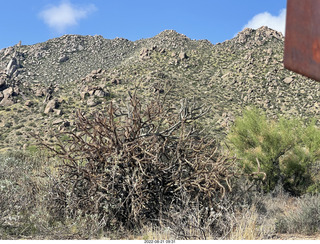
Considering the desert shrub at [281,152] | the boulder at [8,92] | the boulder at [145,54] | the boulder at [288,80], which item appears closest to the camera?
the desert shrub at [281,152]

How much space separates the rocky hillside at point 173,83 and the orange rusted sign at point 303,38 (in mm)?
23462

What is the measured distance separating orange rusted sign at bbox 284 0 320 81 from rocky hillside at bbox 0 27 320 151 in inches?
924

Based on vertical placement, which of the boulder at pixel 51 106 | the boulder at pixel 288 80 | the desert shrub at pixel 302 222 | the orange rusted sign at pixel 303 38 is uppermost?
the boulder at pixel 288 80

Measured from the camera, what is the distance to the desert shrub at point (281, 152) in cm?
1218

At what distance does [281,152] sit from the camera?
1244 cm

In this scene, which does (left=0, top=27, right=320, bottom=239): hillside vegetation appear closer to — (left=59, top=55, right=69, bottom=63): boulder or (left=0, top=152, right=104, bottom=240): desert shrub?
(left=0, top=152, right=104, bottom=240): desert shrub

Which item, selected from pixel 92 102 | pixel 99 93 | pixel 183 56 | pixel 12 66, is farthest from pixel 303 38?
pixel 12 66

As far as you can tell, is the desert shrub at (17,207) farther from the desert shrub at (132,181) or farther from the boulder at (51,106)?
the boulder at (51,106)

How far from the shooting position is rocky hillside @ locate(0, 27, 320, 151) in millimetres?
38812

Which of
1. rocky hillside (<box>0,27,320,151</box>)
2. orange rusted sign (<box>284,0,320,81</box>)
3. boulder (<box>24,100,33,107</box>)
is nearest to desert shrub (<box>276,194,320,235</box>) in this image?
orange rusted sign (<box>284,0,320,81</box>)

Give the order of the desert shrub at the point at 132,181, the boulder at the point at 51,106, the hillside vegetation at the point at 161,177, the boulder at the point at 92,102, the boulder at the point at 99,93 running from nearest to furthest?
1. the hillside vegetation at the point at 161,177
2. the desert shrub at the point at 132,181
3. the boulder at the point at 51,106
4. the boulder at the point at 92,102
5. the boulder at the point at 99,93

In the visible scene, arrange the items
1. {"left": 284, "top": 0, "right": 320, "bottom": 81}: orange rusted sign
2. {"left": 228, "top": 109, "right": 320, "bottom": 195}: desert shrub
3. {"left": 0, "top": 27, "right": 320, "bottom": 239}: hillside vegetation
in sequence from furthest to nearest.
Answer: {"left": 228, "top": 109, "right": 320, "bottom": 195}: desert shrub, {"left": 0, "top": 27, "right": 320, "bottom": 239}: hillside vegetation, {"left": 284, "top": 0, "right": 320, "bottom": 81}: orange rusted sign

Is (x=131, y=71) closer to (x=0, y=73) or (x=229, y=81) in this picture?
(x=229, y=81)

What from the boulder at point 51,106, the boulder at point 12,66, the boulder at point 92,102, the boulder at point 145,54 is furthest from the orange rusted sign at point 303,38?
the boulder at point 12,66
